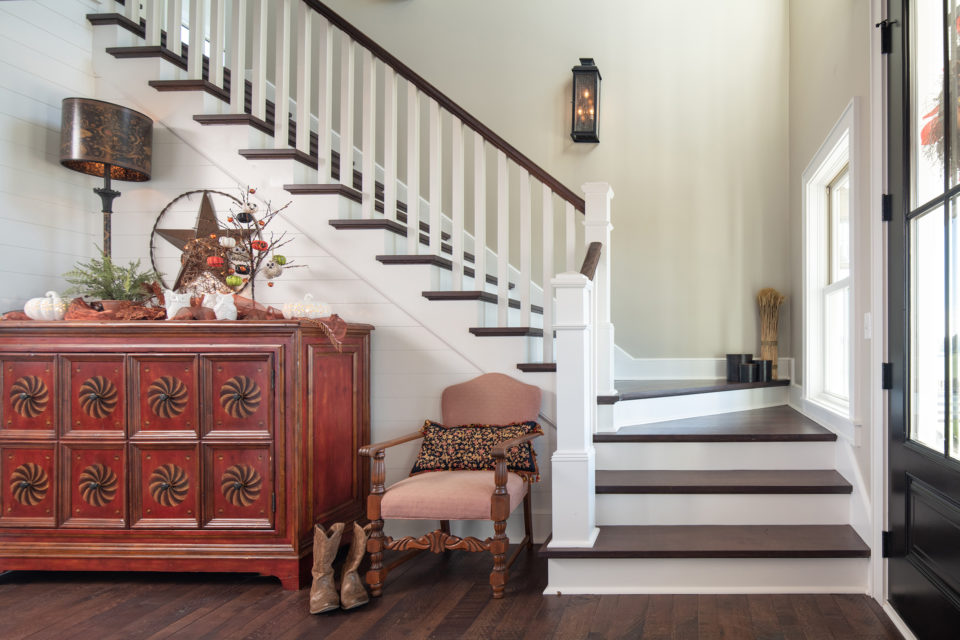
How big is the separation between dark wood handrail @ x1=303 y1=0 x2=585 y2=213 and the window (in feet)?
4.65

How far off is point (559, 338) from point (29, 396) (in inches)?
93.9

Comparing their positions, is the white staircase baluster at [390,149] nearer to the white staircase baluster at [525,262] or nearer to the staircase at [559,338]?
the staircase at [559,338]

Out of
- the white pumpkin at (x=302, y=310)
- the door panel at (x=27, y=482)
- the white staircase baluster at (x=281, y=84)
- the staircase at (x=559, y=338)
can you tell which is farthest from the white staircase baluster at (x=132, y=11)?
the door panel at (x=27, y=482)

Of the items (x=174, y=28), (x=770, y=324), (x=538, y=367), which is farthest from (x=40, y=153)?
(x=770, y=324)

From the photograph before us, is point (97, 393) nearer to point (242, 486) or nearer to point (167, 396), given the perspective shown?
point (167, 396)

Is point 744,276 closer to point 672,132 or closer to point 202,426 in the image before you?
point 672,132

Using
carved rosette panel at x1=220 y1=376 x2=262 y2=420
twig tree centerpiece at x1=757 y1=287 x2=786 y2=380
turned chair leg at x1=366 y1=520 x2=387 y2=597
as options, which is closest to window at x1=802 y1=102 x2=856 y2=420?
twig tree centerpiece at x1=757 y1=287 x2=786 y2=380

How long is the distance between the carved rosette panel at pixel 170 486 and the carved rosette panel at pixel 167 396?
250 mm

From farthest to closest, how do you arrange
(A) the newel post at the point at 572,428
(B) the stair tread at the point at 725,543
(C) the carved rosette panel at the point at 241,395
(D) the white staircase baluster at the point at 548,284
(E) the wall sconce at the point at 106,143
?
1. (D) the white staircase baluster at the point at 548,284
2. (E) the wall sconce at the point at 106,143
3. (C) the carved rosette panel at the point at 241,395
4. (A) the newel post at the point at 572,428
5. (B) the stair tread at the point at 725,543

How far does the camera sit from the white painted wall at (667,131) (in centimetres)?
515

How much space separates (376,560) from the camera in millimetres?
2996

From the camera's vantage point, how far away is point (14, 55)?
3.42m

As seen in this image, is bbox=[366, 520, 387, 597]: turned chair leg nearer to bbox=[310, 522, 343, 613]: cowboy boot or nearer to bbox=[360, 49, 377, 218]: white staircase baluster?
bbox=[310, 522, 343, 613]: cowboy boot

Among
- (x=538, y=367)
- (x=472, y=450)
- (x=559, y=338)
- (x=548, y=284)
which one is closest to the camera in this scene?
(x=559, y=338)
